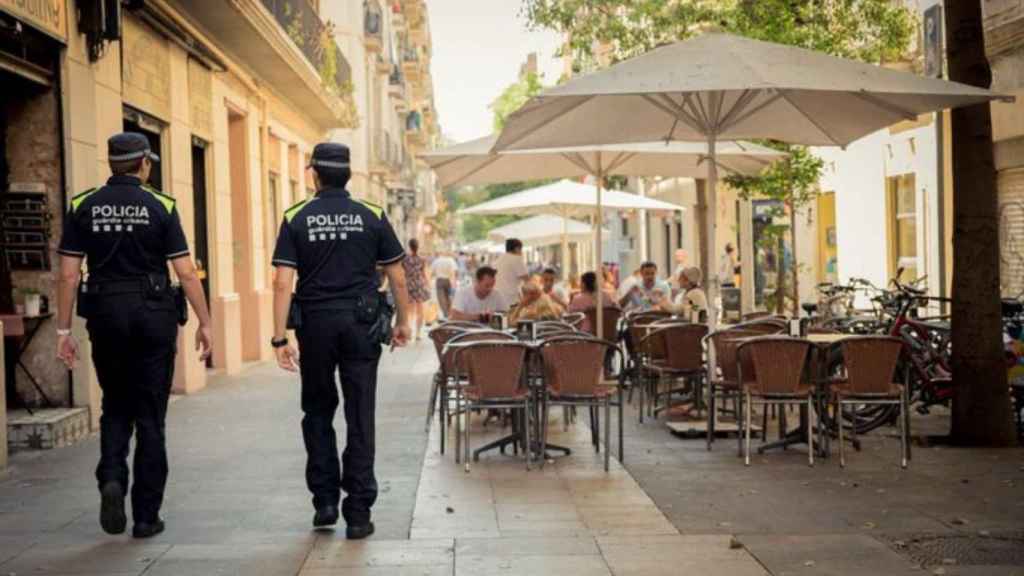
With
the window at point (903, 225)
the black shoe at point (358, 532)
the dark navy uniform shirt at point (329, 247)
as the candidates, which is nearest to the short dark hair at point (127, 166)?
the dark navy uniform shirt at point (329, 247)

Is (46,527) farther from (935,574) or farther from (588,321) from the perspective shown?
(588,321)

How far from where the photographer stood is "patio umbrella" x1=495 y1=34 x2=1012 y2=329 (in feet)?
29.6

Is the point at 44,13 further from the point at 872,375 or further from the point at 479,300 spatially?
the point at 872,375

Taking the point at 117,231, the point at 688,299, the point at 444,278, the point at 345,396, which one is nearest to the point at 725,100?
the point at 688,299

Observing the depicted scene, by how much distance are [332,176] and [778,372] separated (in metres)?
3.95

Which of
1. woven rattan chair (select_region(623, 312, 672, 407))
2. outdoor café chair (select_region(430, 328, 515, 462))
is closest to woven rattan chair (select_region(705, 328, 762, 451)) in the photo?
woven rattan chair (select_region(623, 312, 672, 407))

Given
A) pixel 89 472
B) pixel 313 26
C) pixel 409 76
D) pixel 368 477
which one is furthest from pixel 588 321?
pixel 409 76

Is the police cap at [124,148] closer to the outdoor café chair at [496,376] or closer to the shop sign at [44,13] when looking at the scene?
the outdoor café chair at [496,376]

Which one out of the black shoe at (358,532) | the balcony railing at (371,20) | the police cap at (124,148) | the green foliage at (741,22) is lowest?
the black shoe at (358,532)

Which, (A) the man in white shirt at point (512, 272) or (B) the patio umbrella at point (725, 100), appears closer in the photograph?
(B) the patio umbrella at point (725, 100)

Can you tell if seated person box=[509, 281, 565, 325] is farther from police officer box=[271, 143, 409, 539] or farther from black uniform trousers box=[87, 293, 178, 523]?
black uniform trousers box=[87, 293, 178, 523]

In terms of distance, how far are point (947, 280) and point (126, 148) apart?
15198 mm

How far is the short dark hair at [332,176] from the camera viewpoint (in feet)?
23.0

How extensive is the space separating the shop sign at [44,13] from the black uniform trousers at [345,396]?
A: 4380 mm
